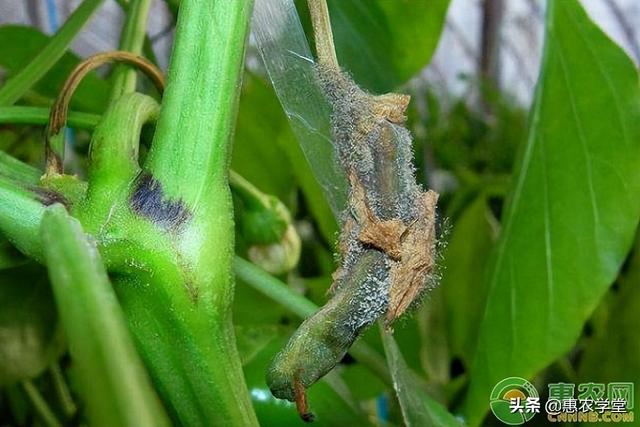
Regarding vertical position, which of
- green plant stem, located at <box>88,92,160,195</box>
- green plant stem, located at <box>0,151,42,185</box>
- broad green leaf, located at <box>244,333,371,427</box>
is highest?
green plant stem, located at <box>88,92,160,195</box>

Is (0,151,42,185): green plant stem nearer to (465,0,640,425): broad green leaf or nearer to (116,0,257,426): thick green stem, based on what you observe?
(116,0,257,426): thick green stem

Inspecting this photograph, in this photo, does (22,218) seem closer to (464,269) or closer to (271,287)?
(271,287)

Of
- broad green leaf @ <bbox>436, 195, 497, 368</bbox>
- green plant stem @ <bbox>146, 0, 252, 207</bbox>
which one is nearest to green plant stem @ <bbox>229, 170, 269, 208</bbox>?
green plant stem @ <bbox>146, 0, 252, 207</bbox>

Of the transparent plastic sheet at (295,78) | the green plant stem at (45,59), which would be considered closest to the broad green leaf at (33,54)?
the green plant stem at (45,59)

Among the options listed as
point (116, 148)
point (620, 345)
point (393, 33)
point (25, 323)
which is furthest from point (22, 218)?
point (620, 345)

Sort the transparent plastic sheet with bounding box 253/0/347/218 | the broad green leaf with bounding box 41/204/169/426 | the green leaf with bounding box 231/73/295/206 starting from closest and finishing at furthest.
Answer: the broad green leaf with bounding box 41/204/169/426
the transparent plastic sheet with bounding box 253/0/347/218
the green leaf with bounding box 231/73/295/206

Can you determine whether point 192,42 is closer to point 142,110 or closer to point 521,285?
point 142,110
